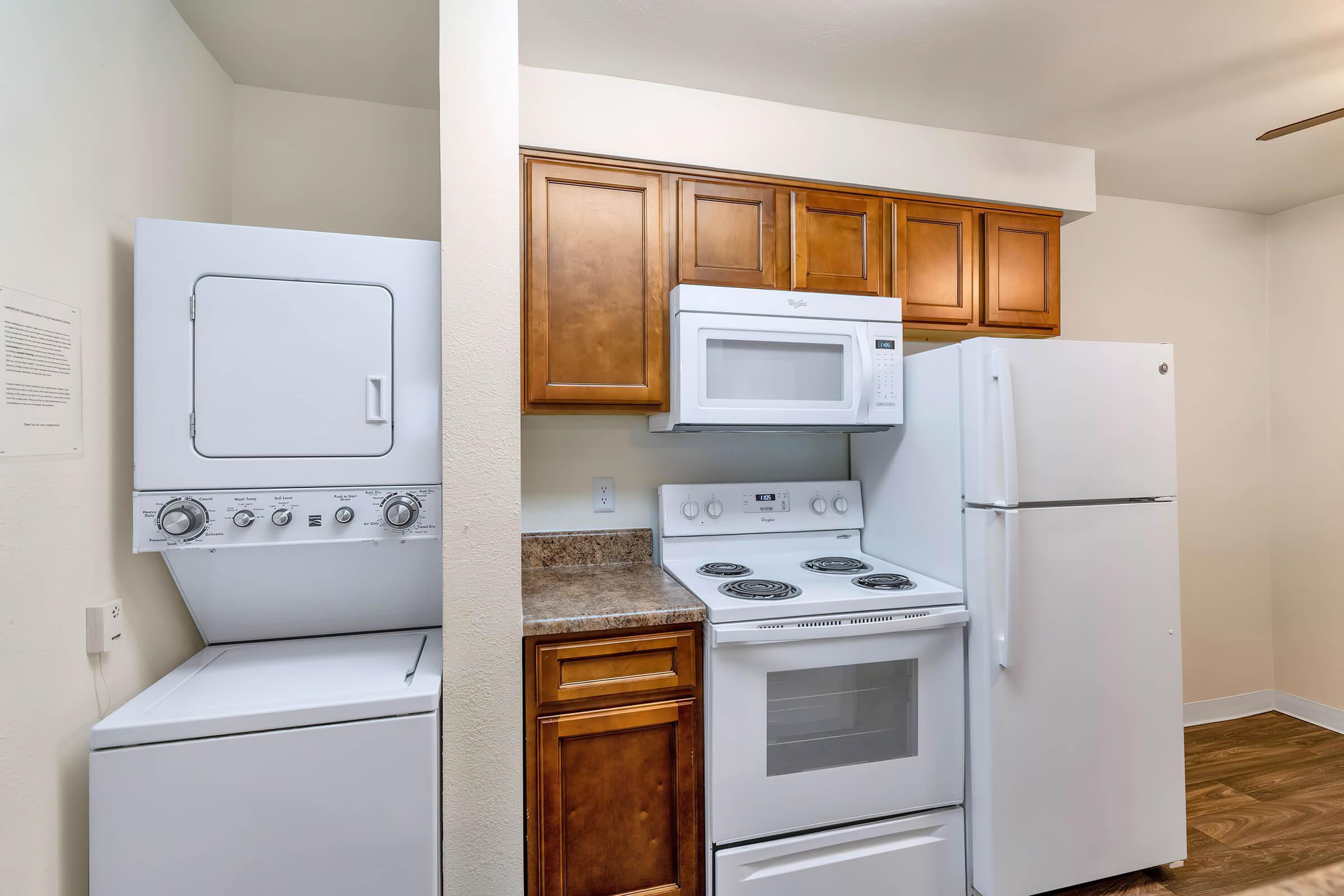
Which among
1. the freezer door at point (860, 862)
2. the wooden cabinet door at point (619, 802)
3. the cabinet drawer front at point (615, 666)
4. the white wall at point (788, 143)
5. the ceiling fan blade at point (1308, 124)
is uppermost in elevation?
the white wall at point (788, 143)

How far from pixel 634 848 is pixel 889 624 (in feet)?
3.05

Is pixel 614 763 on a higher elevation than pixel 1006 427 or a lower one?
lower

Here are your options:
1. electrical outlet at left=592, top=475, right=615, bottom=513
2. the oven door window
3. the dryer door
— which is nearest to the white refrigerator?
the oven door window

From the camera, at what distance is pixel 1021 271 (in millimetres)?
2406

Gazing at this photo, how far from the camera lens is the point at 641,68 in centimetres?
193

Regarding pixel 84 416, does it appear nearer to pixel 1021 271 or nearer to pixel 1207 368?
pixel 1021 271

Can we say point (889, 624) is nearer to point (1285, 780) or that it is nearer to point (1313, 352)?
point (1285, 780)

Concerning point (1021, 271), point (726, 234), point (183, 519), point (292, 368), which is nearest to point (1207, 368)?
point (1021, 271)

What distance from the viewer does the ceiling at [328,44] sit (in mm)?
1655

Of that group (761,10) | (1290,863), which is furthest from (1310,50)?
(1290,863)

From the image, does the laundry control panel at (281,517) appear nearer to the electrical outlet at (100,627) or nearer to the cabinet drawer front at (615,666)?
the electrical outlet at (100,627)

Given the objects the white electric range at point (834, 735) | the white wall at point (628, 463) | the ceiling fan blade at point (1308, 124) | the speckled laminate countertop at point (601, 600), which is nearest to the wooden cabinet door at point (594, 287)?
the white wall at point (628, 463)

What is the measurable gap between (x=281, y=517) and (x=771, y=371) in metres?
1.44

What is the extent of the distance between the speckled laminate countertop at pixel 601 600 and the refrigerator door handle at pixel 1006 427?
3.09 ft
